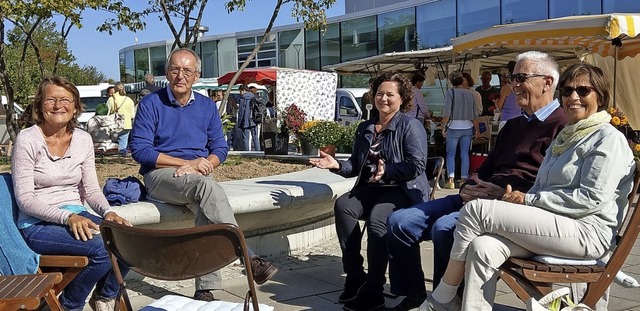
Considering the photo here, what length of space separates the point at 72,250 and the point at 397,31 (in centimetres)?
2308

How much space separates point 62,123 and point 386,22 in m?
23.1

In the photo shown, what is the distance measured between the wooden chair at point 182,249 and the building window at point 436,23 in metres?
21.9

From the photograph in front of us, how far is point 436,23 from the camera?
966 inches

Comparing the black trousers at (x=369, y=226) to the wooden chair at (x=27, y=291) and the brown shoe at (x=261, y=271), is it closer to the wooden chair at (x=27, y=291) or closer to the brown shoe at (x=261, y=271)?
the brown shoe at (x=261, y=271)

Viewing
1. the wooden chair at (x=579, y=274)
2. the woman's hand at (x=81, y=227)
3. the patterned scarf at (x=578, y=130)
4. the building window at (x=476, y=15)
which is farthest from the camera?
the building window at (x=476, y=15)

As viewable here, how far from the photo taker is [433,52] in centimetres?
1623

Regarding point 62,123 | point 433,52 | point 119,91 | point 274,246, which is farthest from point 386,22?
point 62,123

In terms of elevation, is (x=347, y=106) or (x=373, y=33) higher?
(x=373, y=33)

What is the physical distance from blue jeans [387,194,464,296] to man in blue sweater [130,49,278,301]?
1.03 m

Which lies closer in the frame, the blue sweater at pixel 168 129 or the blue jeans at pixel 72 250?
the blue jeans at pixel 72 250

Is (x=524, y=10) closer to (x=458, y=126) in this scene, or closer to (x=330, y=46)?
(x=330, y=46)

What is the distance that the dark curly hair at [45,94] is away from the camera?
13.1 feet

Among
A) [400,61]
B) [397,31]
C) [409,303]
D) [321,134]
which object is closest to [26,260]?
[409,303]

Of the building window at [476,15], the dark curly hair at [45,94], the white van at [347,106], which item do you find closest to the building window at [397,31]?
the building window at [476,15]
